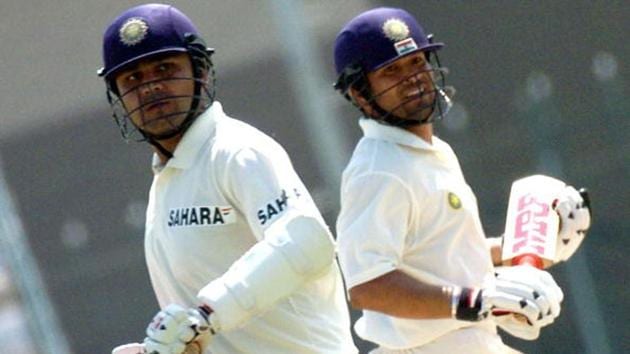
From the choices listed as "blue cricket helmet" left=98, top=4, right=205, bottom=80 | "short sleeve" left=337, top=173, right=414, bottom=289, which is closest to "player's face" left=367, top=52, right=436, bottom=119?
"short sleeve" left=337, top=173, right=414, bottom=289

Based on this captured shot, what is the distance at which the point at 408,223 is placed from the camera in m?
5.37

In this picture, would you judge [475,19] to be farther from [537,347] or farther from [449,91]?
[449,91]

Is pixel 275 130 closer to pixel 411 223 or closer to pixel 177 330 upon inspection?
pixel 411 223

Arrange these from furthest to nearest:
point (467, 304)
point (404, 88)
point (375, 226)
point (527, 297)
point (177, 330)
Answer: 1. point (404, 88)
2. point (375, 226)
3. point (467, 304)
4. point (527, 297)
5. point (177, 330)

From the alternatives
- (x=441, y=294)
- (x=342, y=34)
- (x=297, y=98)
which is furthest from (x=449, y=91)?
(x=297, y=98)

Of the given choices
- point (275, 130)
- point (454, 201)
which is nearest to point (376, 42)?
point (454, 201)

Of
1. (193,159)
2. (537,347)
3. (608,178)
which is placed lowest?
(537,347)

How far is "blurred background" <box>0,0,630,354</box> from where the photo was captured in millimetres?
8195

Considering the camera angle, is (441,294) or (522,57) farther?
(522,57)

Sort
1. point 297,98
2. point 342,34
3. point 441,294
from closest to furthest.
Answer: point 441,294
point 342,34
point 297,98

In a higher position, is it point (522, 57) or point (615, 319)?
point (522, 57)

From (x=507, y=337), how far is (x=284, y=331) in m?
3.21

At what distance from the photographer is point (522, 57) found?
8.41m

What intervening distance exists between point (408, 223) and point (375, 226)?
100 mm
